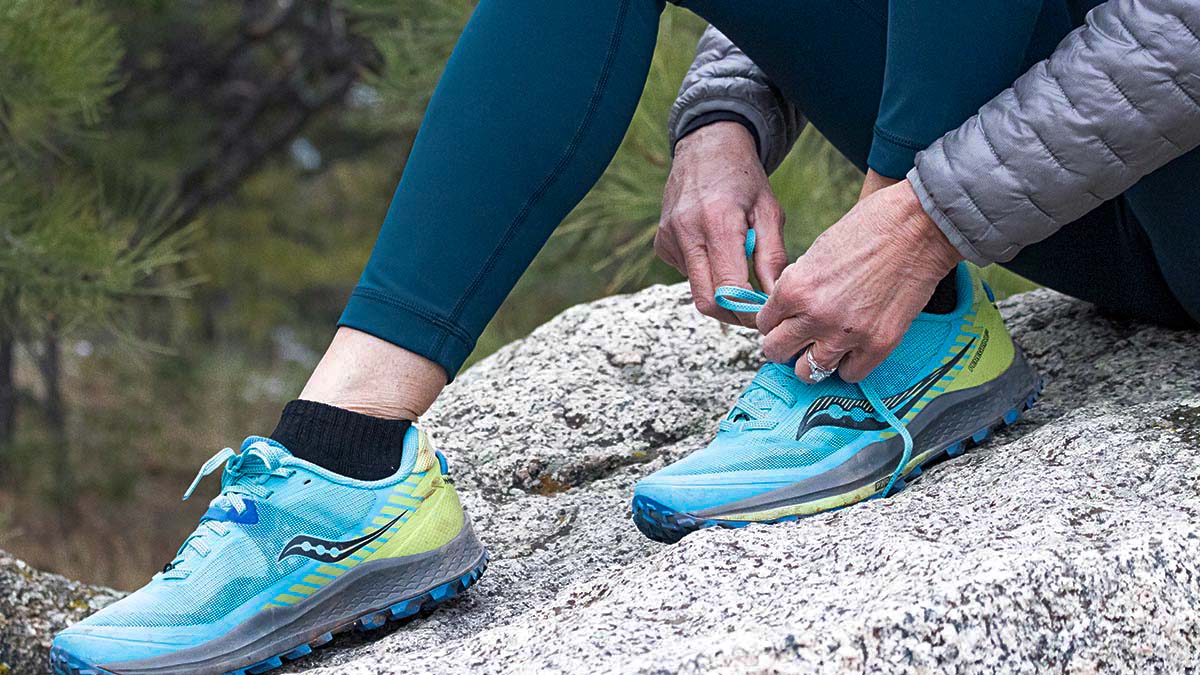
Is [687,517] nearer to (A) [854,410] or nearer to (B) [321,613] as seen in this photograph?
(A) [854,410]

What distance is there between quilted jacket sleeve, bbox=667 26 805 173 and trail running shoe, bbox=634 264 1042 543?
0.74 feet

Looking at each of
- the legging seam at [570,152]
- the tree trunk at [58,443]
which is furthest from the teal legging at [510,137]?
the tree trunk at [58,443]

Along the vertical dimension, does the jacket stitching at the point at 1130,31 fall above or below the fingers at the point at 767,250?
above

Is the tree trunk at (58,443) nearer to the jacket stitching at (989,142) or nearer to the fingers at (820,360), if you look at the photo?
the fingers at (820,360)

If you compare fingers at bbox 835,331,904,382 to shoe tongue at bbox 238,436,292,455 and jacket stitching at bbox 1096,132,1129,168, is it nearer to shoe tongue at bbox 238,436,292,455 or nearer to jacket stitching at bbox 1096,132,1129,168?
jacket stitching at bbox 1096,132,1129,168

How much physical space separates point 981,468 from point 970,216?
0.23m

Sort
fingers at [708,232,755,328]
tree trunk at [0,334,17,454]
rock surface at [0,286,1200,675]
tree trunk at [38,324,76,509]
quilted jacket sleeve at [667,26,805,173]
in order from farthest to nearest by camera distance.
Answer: tree trunk at [38,324,76,509] → tree trunk at [0,334,17,454] → quilted jacket sleeve at [667,26,805,173] → fingers at [708,232,755,328] → rock surface at [0,286,1200,675]

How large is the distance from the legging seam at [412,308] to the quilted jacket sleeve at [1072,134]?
0.38 metres

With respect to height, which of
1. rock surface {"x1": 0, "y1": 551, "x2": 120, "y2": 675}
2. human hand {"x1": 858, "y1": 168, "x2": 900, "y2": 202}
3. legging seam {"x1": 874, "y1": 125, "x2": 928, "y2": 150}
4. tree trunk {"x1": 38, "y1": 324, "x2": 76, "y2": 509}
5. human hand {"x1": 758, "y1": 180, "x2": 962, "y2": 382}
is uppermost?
legging seam {"x1": 874, "y1": 125, "x2": 928, "y2": 150}

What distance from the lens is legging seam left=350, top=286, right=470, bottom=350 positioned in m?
0.92

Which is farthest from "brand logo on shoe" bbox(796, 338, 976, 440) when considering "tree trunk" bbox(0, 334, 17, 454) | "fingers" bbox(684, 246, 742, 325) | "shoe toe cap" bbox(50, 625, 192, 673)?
"tree trunk" bbox(0, 334, 17, 454)

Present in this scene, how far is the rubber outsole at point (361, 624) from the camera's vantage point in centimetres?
83

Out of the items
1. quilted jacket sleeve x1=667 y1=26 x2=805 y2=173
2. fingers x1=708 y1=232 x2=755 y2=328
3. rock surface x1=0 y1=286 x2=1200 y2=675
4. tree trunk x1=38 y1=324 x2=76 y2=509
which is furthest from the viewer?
tree trunk x1=38 y1=324 x2=76 y2=509

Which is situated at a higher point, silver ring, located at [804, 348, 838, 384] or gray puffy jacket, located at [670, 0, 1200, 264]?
gray puffy jacket, located at [670, 0, 1200, 264]
